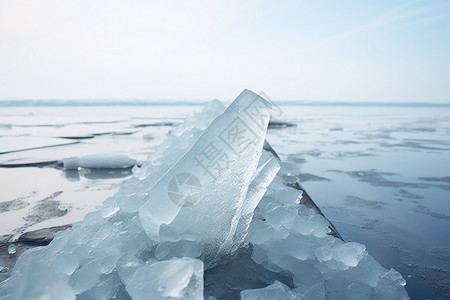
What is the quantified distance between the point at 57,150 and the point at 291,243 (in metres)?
6.30

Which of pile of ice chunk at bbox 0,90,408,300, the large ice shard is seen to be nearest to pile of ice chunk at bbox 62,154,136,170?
pile of ice chunk at bbox 0,90,408,300

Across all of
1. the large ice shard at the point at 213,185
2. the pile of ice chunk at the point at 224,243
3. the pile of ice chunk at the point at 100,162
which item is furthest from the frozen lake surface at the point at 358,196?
the large ice shard at the point at 213,185

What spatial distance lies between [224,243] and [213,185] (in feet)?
0.99

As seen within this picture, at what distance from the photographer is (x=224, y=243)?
138 cm

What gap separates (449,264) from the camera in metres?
1.77

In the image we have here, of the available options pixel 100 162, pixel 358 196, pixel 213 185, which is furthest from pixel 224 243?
pixel 100 162

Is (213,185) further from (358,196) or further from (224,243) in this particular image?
(358,196)

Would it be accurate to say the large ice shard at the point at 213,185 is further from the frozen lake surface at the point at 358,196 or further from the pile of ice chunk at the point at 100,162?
the pile of ice chunk at the point at 100,162

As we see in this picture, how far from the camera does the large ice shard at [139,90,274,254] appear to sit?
52.7 inches

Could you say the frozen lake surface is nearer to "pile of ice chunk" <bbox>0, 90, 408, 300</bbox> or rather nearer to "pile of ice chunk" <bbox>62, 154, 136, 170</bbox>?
"pile of ice chunk" <bbox>62, 154, 136, 170</bbox>

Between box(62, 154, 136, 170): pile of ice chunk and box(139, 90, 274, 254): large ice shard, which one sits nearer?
box(139, 90, 274, 254): large ice shard

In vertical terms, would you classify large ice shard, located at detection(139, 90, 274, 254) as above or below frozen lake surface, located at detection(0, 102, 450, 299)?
above

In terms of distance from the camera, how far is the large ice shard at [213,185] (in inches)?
52.7

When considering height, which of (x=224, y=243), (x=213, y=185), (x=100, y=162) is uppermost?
(x=213, y=185)
